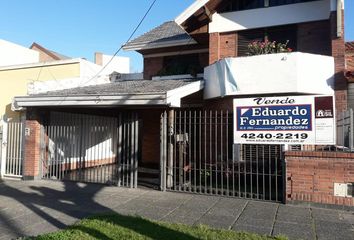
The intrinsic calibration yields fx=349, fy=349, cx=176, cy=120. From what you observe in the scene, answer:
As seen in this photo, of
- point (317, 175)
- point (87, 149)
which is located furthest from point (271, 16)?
point (87, 149)

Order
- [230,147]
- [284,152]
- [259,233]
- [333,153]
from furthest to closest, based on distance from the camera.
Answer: [230,147] < [284,152] < [333,153] < [259,233]

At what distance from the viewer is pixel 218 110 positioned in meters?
12.1

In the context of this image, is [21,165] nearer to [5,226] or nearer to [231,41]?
[5,226]

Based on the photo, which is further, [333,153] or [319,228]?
[333,153]

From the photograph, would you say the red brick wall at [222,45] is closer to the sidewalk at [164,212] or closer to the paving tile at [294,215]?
the sidewalk at [164,212]

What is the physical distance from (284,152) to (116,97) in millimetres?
4690

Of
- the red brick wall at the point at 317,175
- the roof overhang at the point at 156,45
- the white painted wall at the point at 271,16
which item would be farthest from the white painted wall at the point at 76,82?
the red brick wall at the point at 317,175

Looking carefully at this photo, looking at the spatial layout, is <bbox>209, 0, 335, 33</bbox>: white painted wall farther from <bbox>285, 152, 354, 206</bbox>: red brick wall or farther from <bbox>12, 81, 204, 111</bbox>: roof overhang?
<bbox>285, 152, 354, 206</bbox>: red brick wall

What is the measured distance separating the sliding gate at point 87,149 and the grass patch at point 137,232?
12.8 feet

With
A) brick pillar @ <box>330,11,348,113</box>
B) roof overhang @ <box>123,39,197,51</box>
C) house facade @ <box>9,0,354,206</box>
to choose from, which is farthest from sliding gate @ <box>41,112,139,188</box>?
brick pillar @ <box>330,11,348,113</box>

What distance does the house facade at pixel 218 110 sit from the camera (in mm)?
8930

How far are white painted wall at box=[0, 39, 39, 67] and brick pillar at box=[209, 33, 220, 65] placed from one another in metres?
14.3

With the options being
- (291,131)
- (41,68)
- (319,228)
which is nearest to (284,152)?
(291,131)

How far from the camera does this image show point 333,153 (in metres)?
7.76
